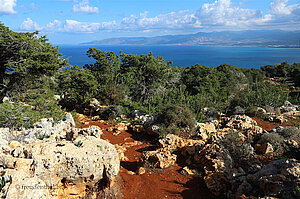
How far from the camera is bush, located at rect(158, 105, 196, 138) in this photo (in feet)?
39.7

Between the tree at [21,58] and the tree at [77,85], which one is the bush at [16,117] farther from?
the tree at [77,85]

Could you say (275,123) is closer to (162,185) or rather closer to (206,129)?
(206,129)

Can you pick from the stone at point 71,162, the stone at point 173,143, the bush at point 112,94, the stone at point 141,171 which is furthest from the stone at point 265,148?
the bush at point 112,94

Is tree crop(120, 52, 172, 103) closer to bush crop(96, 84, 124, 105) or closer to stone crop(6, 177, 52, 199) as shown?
bush crop(96, 84, 124, 105)

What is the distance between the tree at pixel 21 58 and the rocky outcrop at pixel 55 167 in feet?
25.7

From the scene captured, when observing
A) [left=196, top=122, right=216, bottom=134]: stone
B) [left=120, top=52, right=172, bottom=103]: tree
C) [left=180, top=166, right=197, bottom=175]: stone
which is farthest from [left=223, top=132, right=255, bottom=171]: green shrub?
[left=120, top=52, right=172, bottom=103]: tree

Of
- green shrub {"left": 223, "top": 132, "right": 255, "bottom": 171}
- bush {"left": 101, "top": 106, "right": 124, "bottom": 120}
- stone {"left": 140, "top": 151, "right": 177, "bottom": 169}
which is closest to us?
green shrub {"left": 223, "top": 132, "right": 255, "bottom": 171}

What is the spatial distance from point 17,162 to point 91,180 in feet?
6.89

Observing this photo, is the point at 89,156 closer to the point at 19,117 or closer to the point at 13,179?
the point at 13,179

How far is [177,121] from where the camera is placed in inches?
491

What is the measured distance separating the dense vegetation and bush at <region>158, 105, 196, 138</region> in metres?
0.07

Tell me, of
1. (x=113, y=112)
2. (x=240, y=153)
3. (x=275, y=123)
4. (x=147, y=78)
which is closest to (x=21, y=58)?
(x=113, y=112)

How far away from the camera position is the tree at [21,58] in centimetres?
1209

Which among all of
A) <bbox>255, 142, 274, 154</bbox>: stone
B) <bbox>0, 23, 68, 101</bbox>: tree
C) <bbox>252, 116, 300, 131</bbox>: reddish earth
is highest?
<bbox>0, 23, 68, 101</bbox>: tree
